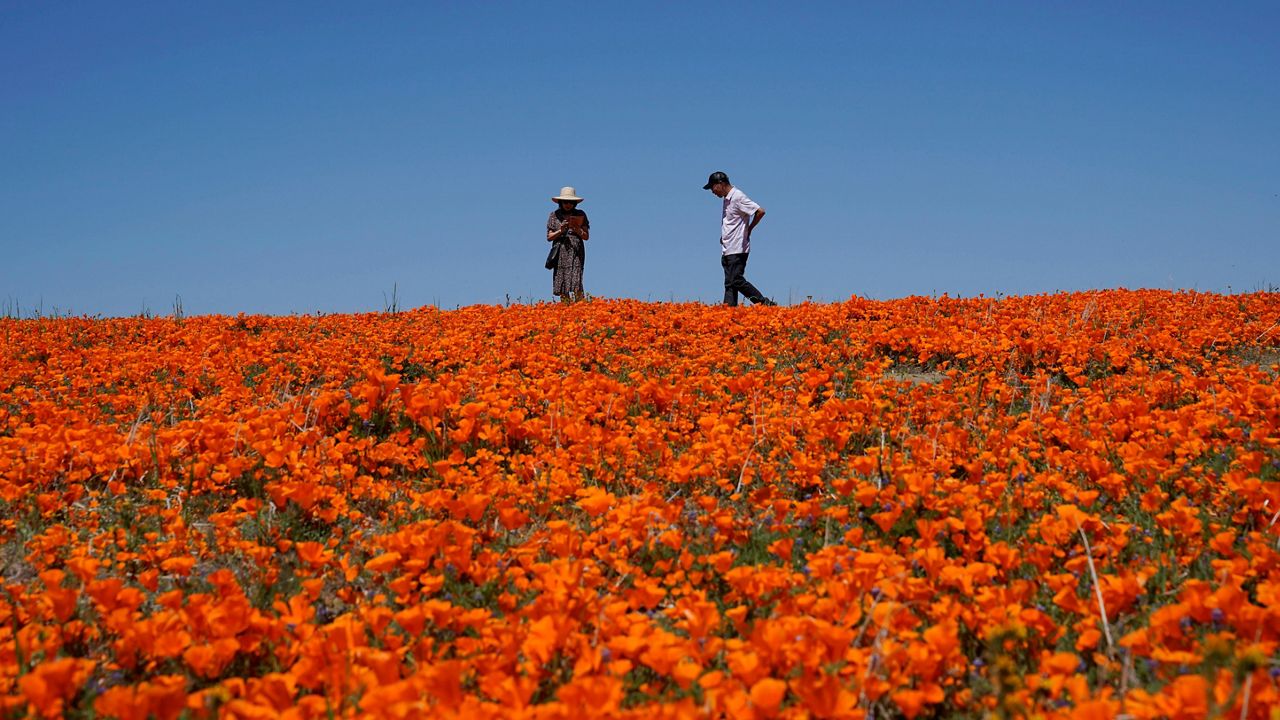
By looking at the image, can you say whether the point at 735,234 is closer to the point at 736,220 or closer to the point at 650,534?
the point at 736,220

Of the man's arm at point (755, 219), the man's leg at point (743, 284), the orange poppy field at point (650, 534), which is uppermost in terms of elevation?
the man's arm at point (755, 219)

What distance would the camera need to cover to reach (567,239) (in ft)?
56.7

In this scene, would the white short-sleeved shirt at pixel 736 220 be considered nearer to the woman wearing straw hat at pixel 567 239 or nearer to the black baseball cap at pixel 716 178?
the black baseball cap at pixel 716 178

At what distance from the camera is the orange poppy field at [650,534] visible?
2.88 meters

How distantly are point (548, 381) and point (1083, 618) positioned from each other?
4.50 metres

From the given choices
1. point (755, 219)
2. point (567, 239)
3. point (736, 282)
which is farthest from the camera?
point (567, 239)

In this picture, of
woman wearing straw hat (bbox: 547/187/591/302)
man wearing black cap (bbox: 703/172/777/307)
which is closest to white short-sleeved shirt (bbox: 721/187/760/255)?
man wearing black cap (bbox: 703/172/777/307)

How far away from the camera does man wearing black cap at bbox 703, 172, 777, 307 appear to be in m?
15.2

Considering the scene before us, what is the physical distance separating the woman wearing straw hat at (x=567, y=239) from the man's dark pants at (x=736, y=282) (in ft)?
10.6

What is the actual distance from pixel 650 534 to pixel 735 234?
1155 cm

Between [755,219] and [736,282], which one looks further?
[736,282]

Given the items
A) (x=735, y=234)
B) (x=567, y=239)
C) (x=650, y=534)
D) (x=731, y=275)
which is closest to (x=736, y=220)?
(x=735, y=234)

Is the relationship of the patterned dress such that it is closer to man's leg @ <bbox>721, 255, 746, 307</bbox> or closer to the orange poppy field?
man's leg @ <bbox>721, 255, 746, 307</bbox>

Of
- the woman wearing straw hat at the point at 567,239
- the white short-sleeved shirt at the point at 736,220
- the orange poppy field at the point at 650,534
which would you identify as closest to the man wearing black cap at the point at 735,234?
the white short-sleeved shirt at the point at 736,220
